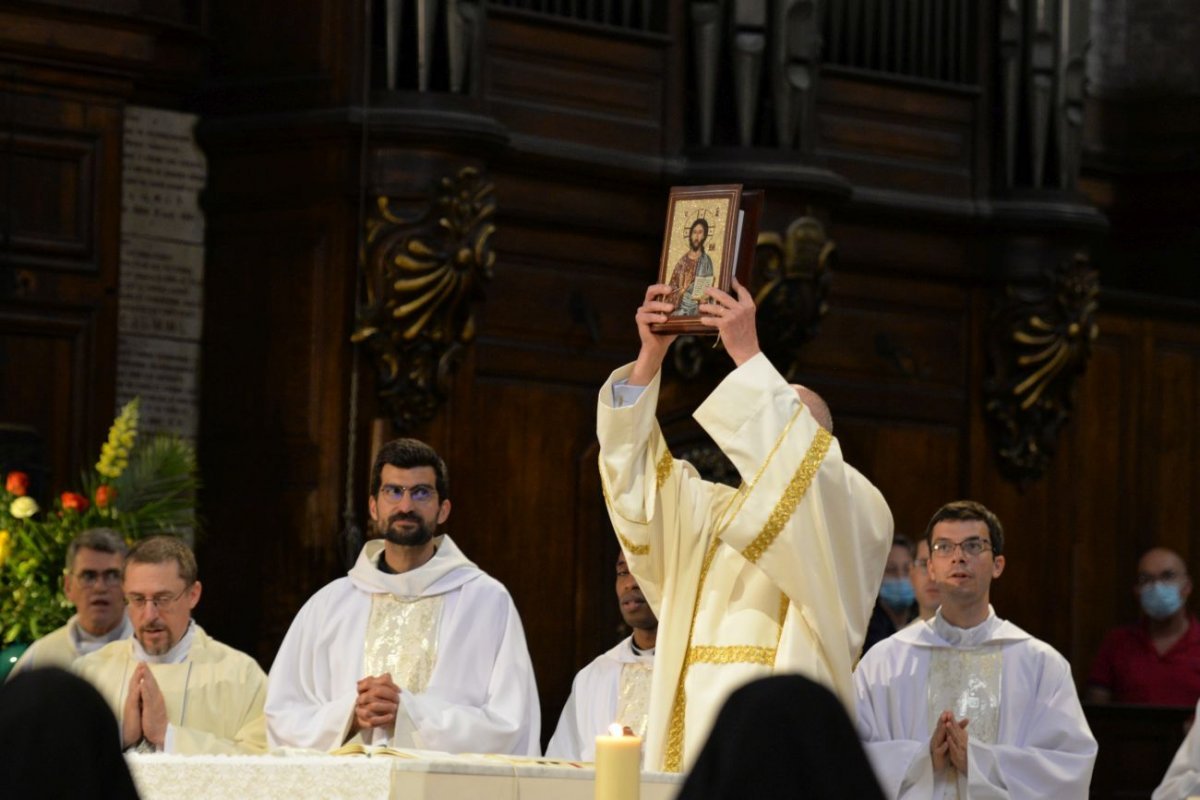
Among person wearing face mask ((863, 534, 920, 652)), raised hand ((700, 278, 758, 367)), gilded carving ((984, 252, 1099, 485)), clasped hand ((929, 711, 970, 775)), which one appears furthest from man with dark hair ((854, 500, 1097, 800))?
gilded carving ((984, 252, 1099, 485))

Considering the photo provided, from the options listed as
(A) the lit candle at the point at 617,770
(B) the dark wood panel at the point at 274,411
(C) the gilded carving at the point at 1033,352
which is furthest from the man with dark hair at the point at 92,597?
(C) the gilded carving at the point at 1033,352

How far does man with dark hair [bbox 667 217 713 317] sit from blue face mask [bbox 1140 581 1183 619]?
234 inches

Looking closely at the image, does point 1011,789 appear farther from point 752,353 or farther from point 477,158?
point 477,158

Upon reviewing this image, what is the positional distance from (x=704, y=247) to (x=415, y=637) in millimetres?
1975

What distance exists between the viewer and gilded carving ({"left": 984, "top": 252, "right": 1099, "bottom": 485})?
13.2 metres

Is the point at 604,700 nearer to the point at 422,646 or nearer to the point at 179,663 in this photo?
the point at 422,646

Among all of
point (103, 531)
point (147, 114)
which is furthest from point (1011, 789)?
point (147, 114)

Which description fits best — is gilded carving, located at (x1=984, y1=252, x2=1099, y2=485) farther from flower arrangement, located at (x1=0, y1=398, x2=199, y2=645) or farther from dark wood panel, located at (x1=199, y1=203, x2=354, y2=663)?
flower arrangement, located at (x1=0, y1=398, x2=199, y2=645)

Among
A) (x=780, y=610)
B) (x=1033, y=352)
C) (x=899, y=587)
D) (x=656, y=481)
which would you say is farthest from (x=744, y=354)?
(x=1033, y=352)

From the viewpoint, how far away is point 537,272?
39.0 ft

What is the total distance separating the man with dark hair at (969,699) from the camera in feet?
27.2

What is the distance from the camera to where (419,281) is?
36.4ft

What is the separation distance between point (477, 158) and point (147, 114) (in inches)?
55.1

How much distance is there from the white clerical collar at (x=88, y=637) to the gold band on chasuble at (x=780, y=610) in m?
2.49
